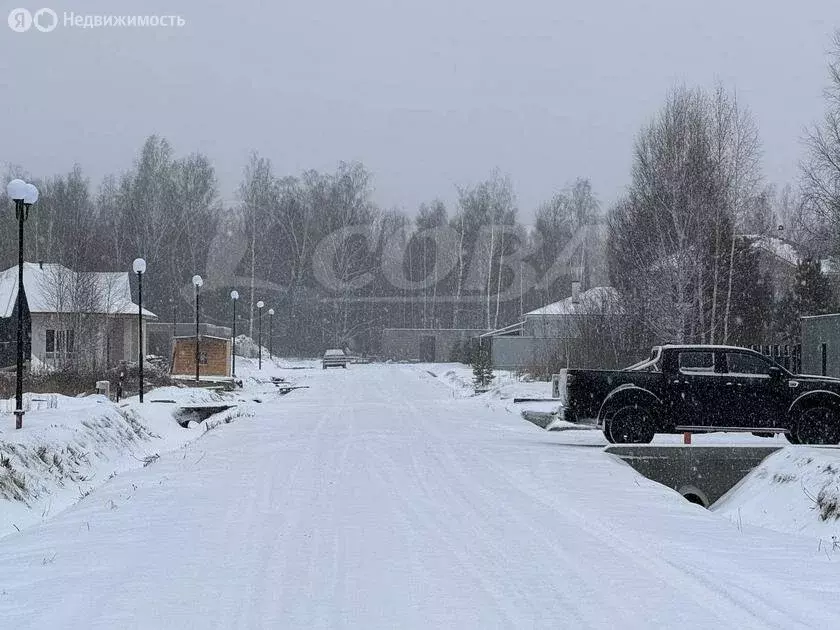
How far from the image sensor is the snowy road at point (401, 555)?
6.07 m

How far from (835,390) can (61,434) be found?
12.6 m

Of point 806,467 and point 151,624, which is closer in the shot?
point 151,624

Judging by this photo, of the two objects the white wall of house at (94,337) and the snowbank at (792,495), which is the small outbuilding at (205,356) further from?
the snowbank at (792,495)

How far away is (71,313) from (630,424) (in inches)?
1304

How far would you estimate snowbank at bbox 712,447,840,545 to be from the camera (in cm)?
1074

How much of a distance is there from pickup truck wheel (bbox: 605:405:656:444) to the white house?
85.6 ft

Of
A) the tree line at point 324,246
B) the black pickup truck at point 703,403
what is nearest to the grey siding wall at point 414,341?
the tree line at point 324,246

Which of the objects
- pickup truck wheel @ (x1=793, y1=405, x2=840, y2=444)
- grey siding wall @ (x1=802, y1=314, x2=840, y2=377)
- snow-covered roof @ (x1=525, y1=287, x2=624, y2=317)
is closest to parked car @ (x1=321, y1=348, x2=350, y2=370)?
snow-covered roof @ (x1=525, y1=287, x2=624, y2=317)

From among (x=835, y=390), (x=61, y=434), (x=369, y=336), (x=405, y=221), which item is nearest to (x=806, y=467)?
(x=835, y=390)

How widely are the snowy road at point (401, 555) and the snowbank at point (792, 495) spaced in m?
1.27

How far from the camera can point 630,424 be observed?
16031mm

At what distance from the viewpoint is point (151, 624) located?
5805 millimetres

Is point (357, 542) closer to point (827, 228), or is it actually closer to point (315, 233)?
point (827, 228)

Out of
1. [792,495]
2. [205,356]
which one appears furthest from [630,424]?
[205,356]
